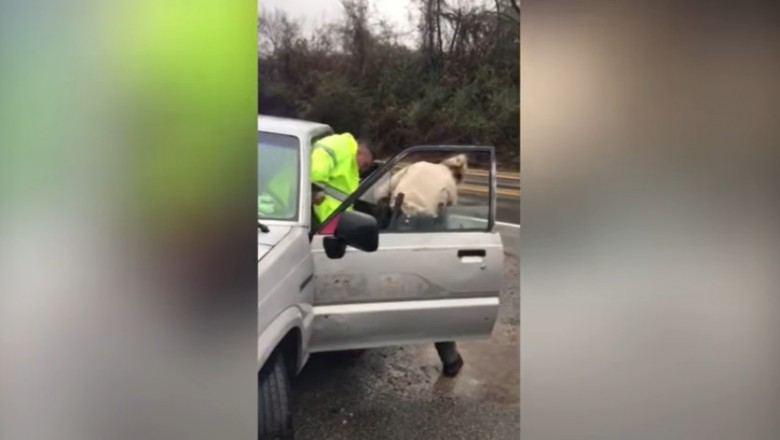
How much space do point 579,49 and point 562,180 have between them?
432 mm

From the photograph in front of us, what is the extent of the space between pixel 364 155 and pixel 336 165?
94 mm

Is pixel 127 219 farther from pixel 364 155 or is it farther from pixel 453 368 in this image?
pixel 453 368

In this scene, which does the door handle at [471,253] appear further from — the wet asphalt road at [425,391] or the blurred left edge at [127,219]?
the blurred left edge at [127,219]

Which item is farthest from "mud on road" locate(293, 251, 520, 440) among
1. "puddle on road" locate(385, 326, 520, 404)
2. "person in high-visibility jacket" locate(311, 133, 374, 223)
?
"person in high-visibility jacket" locate(311, 133, 374, 223)

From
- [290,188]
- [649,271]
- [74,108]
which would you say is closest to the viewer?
[74,108]

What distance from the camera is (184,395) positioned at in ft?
7.11

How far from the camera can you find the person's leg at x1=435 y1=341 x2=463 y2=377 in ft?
7.59

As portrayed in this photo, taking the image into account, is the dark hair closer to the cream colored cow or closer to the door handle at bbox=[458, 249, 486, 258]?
the cream colored cow

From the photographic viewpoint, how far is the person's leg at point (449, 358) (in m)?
2.31

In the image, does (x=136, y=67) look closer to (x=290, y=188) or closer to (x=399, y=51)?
(x=290, y=188)

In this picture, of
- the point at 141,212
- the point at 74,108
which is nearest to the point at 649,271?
the point at 141,212

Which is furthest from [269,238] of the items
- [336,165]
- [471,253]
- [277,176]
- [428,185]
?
[471,253]

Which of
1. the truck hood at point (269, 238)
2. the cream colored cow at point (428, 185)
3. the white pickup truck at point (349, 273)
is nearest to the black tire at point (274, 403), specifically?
the white pickup truck at point (349, 273)

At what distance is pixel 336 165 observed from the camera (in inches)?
88.7
